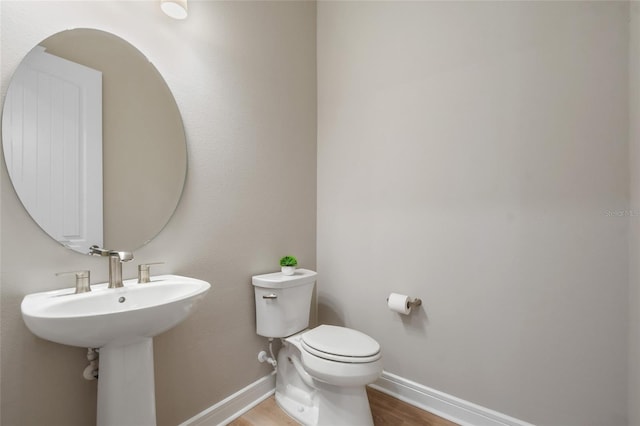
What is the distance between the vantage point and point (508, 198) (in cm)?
141

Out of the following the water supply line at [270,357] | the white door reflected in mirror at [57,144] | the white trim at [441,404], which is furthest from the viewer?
the water supply line at [270,357]

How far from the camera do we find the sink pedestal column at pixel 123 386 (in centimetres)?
98

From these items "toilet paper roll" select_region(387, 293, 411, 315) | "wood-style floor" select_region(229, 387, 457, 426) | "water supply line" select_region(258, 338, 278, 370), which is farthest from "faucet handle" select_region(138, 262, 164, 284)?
"toilet paper roll" select_region(387, 293, 411, 315)

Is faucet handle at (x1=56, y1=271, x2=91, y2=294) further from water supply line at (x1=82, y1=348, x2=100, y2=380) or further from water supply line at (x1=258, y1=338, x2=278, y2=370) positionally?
water supply line at (x1=258, y1=338, x2=278, y2=370)

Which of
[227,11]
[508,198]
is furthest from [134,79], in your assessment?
[508,198]

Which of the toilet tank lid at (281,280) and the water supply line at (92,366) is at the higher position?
the toilet tank lid at (281,280)

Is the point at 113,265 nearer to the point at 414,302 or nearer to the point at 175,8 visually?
the point at 175,8

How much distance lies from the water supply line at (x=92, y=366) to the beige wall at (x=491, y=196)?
1.36 m

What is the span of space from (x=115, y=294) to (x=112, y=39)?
0.99 metres

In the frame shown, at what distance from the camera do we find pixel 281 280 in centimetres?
159

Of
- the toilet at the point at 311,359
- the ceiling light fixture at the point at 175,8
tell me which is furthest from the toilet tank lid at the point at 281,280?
the ceiling light fixture at the point at 175,8

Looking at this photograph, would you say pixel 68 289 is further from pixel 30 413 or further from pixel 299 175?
pixel 299 175

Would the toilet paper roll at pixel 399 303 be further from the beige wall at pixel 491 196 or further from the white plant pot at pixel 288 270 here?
the white plant pot at pixel 288 270

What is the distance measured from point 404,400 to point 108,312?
5.33ft
